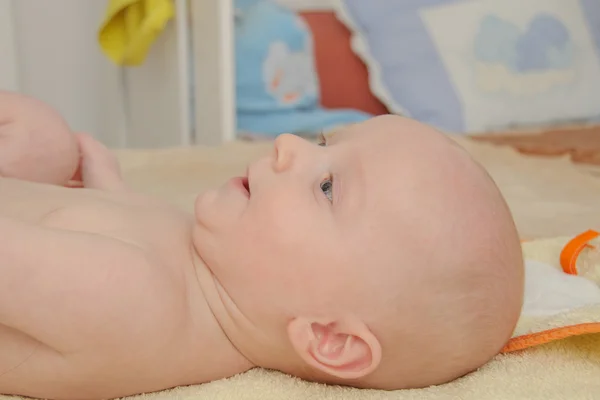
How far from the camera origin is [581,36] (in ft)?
8.41

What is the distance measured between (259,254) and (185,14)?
155 cm

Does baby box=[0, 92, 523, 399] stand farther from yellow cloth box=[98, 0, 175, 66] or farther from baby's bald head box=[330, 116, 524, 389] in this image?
yellow cloth box=[98, 0, 175, 66]

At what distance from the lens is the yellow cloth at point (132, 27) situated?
205 centimetres

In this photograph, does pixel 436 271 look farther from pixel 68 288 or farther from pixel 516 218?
pixel 516 218

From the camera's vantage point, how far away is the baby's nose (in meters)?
0.80

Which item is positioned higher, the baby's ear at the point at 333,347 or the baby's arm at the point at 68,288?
the baby's arm at the point at 68,288

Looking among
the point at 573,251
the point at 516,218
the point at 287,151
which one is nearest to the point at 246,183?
the point at 287,151

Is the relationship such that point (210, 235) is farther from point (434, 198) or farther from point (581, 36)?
point (581, 36)

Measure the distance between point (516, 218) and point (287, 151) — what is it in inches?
31.1

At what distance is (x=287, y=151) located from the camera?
2.67ft

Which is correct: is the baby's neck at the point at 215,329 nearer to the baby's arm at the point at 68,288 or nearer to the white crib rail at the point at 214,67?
the baby's arm at the point at 68,288

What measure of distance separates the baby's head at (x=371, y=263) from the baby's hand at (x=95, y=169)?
34cm

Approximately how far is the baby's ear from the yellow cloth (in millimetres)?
1484

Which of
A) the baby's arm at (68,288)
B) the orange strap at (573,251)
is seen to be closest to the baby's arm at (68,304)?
the baby's arm at (68,288)
